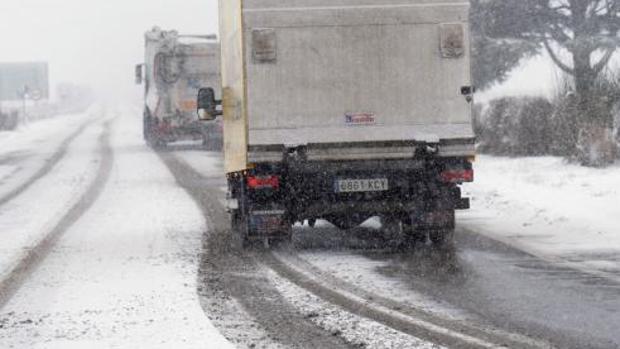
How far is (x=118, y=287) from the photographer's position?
9469mm

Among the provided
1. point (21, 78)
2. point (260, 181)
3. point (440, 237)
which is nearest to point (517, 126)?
point (440, 237)

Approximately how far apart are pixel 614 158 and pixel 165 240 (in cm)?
981

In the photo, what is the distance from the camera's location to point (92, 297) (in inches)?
352

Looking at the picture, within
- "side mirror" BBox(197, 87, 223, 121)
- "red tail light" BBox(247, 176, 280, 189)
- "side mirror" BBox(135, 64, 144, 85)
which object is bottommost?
"red tail light" BBox(247, 176, 280, 189)

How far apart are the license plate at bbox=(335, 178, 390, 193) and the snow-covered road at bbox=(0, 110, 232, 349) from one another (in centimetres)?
163

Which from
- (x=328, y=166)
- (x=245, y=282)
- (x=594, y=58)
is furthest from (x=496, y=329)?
(x=594, y=58)

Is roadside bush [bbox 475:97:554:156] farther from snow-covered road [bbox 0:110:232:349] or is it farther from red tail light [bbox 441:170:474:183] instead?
red tail light [bbox 441:170:474:183]

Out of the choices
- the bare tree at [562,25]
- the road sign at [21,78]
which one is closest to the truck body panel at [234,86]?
the bare tree at [562,25]

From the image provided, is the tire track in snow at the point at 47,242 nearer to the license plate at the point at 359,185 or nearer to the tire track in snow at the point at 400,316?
→ the tire track in snow at the point at 400,316

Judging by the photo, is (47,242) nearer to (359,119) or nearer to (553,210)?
(359,119)

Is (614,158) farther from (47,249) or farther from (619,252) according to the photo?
(47,249)

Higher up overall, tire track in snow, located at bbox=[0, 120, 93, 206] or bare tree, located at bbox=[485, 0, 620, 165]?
bare tree, located at bbox=[485, 0, 620, 165]

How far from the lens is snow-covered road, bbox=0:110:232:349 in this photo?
285 inches

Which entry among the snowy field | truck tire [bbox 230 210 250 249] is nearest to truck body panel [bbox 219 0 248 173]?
truck tire [bbox 230 210 250 249]
